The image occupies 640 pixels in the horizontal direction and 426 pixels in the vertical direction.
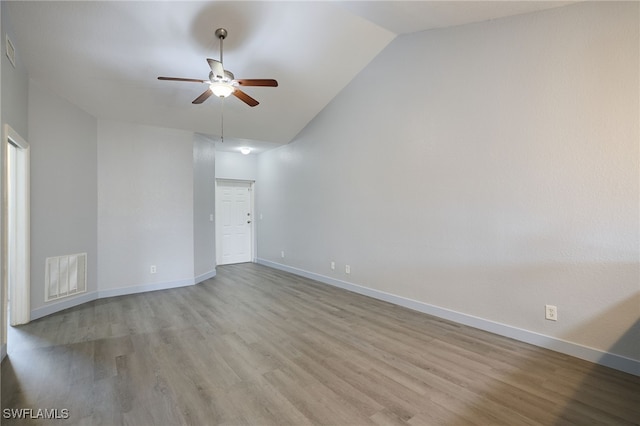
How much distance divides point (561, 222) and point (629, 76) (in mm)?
1239

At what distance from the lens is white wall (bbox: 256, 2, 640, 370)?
2.39 m

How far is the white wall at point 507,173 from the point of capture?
2.39 metres

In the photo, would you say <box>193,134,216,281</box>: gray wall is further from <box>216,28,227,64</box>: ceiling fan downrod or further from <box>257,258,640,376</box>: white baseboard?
<box>257,258,640,376</box>: white baseboard

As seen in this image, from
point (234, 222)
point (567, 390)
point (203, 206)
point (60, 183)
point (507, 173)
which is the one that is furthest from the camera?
point (234, 222)

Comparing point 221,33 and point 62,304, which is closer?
point 221,33

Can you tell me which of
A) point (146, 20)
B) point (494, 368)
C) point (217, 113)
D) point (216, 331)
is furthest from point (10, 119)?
point (494, 368)

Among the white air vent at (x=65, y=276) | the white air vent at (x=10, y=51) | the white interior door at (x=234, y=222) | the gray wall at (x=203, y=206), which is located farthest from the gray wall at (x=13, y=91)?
the white interior door at (x=234, y=222)

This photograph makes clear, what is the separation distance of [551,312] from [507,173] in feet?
4.49

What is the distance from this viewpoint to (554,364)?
2.46 m

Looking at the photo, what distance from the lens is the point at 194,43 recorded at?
3.30 meters

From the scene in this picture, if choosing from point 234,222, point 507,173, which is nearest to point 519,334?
point 507,173

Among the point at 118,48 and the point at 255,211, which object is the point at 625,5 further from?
the point at 255,211

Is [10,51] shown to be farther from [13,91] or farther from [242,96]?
[242,96]

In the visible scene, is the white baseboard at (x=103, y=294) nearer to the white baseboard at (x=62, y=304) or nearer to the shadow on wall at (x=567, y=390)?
the white baseboard at (x=62, y=304)
